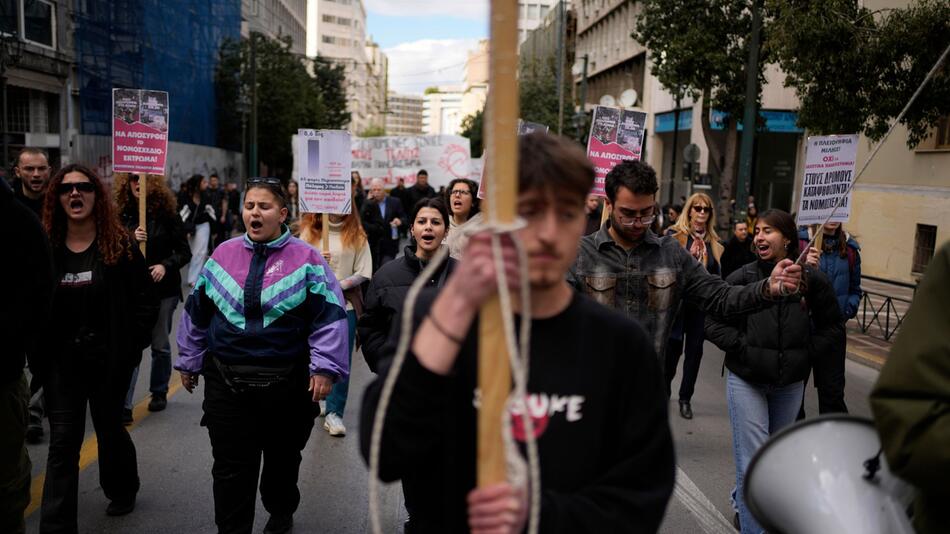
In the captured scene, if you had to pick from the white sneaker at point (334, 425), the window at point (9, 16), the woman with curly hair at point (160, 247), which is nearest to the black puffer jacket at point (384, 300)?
the white sneaker at point (334, 425)

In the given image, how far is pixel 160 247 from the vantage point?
23.5ft

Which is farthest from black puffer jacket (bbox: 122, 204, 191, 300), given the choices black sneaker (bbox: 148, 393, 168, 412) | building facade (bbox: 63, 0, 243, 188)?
building facade (bbox: 63, 0, 243, 188)

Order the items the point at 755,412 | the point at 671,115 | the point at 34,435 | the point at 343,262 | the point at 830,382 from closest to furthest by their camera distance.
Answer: the point at 755,412 → the point at 830,382 → the point at 34,435 → the point at 343,262 → the point at 671,115

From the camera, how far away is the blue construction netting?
74.5 feet

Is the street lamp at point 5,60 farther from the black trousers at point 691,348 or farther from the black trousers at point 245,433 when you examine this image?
the black trousers at point 245,433

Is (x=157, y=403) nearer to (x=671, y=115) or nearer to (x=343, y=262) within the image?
(x=343, y=262)

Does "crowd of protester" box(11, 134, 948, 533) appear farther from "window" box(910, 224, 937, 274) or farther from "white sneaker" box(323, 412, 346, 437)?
"window" box(910, 224, 937, 274)

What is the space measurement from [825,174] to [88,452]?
214 inches

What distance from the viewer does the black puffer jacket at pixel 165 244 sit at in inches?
281

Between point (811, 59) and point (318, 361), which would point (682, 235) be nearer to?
point (318, 361)

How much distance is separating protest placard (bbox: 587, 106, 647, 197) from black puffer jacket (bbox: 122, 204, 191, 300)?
11.7 feet

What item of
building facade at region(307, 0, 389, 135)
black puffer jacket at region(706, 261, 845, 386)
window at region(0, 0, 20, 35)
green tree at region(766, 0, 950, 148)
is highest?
building facade at region(307, 0, 389, 135)

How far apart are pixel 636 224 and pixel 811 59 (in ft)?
30.0

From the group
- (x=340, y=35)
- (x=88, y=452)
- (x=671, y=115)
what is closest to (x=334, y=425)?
(x=88, y=452)
